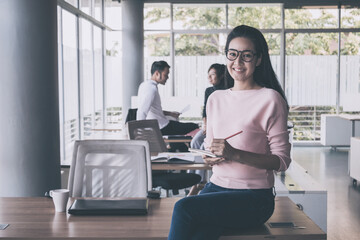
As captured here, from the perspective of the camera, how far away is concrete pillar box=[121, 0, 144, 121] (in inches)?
373

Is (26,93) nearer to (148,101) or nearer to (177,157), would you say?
(177,157)

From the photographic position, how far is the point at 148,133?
457 cm

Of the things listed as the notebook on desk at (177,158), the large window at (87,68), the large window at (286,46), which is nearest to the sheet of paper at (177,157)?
the notebook on desk at (177,158)

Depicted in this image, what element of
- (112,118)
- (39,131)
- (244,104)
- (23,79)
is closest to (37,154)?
(39,131)

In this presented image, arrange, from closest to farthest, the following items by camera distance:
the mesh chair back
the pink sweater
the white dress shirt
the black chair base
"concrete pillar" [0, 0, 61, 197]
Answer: the pink sweater → "concrete pillar" [0, 0, 61, 197] → the black chair base → the mesh chair back → the white dress shirt

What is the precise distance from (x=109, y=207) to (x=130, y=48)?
7.61 m

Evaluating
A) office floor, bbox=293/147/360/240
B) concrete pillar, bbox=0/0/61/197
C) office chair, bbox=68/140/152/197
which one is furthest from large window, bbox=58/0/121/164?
office chair, bbox=68/140/152/197

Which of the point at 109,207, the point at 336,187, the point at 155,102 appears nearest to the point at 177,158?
the point at 109,207

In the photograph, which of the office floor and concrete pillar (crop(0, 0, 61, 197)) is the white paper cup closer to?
concrete pillar (crop(0, 0, 61, 197))

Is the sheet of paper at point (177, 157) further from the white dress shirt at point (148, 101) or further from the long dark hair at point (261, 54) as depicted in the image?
the white dress shirt at point (148, 101)

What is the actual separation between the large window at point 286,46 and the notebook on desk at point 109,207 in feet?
27.0

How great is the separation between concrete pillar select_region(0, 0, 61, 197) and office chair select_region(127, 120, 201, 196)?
907 mm

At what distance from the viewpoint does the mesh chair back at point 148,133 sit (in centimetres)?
445

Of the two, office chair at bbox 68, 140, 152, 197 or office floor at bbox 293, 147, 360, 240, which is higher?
office chair at bbox 68, 140, 152, 197
